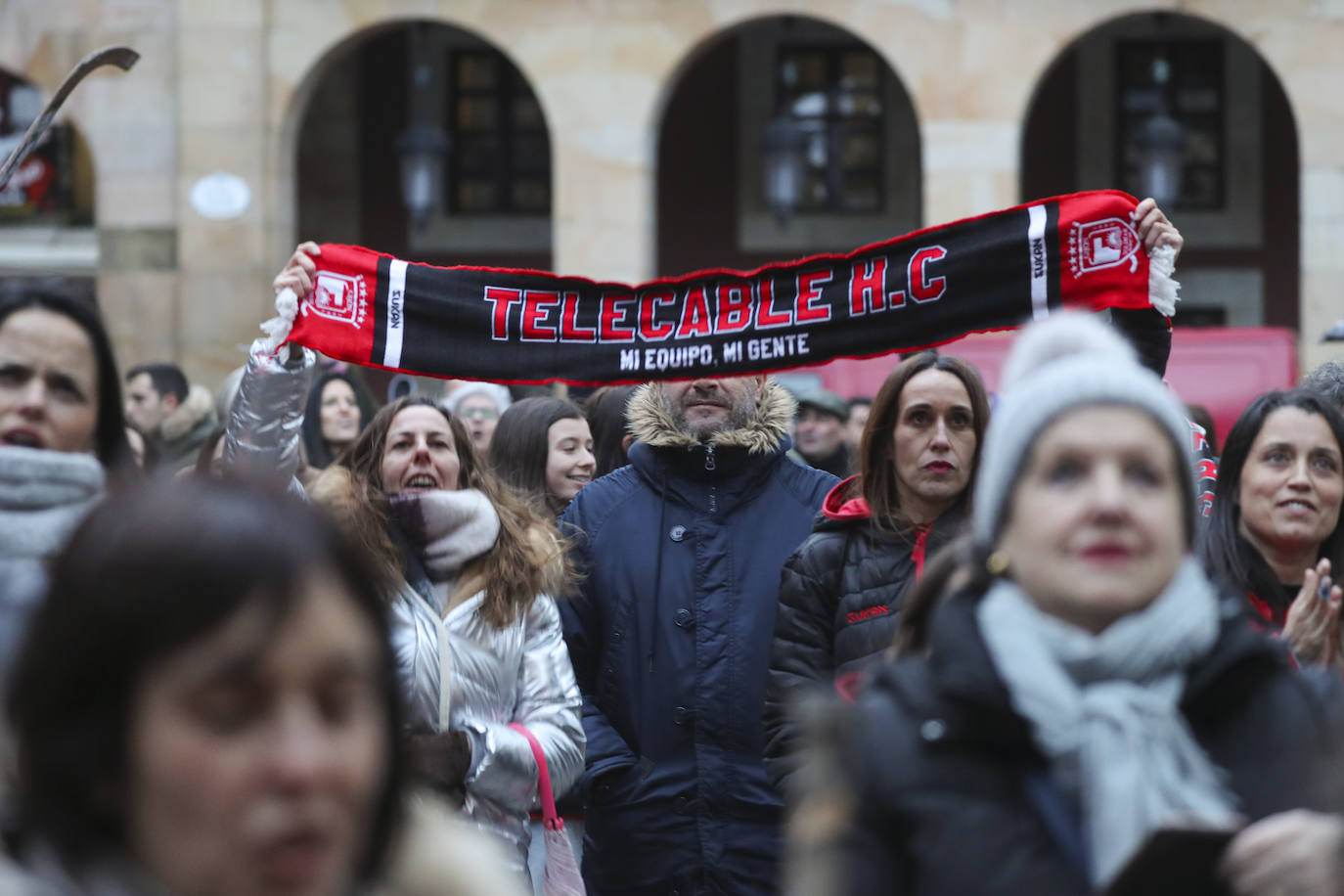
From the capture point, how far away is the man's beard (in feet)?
17.5

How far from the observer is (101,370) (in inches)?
117

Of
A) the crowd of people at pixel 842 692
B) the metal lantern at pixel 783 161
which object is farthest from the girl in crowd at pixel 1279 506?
the metal lantern at pixel 783 161

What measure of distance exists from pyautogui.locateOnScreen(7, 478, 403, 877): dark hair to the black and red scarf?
138 inches

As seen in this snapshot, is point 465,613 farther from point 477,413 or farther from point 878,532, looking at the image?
point 477,413

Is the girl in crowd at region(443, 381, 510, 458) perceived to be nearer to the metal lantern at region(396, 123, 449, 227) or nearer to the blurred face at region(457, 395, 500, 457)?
the blurred face at region(457, 395, 500, 457)

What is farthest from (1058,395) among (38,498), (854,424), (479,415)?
(854,424)

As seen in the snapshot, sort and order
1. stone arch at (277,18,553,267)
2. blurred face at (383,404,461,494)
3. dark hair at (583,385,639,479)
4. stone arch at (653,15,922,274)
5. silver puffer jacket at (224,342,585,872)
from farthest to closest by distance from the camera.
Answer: stone arch at (277,18,553,267) → stone arch at (653,15,922,274) → dark hair at (583,385,639,479) → blurred face at (383,404,461,494) → silver puffer jacket at (224,342,585,872)

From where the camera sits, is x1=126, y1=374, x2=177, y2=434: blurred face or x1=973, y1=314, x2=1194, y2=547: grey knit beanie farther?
x1=126, y1=374, x2=177, y2=434: blurred face

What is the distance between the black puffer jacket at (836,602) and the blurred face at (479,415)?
3991 mm

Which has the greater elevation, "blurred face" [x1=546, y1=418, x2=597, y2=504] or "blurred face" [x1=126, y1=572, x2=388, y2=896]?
"blurred face" [x1=546, y1=418, x2=597, y2=504]

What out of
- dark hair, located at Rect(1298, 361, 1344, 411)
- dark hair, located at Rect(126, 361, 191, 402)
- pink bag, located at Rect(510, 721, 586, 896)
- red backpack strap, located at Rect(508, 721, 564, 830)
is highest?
dark hair, located at Rect(126, 361, 191, 402)

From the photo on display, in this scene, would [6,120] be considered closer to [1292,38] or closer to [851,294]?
[1292,38]

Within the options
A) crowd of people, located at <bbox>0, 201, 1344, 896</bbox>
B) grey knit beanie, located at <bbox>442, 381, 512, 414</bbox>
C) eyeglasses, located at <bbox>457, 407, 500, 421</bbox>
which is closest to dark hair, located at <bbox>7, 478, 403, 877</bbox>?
crowd of people, located at <bbox>0, 201, 1344, 896</bbox>

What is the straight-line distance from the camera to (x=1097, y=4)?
1658cm
